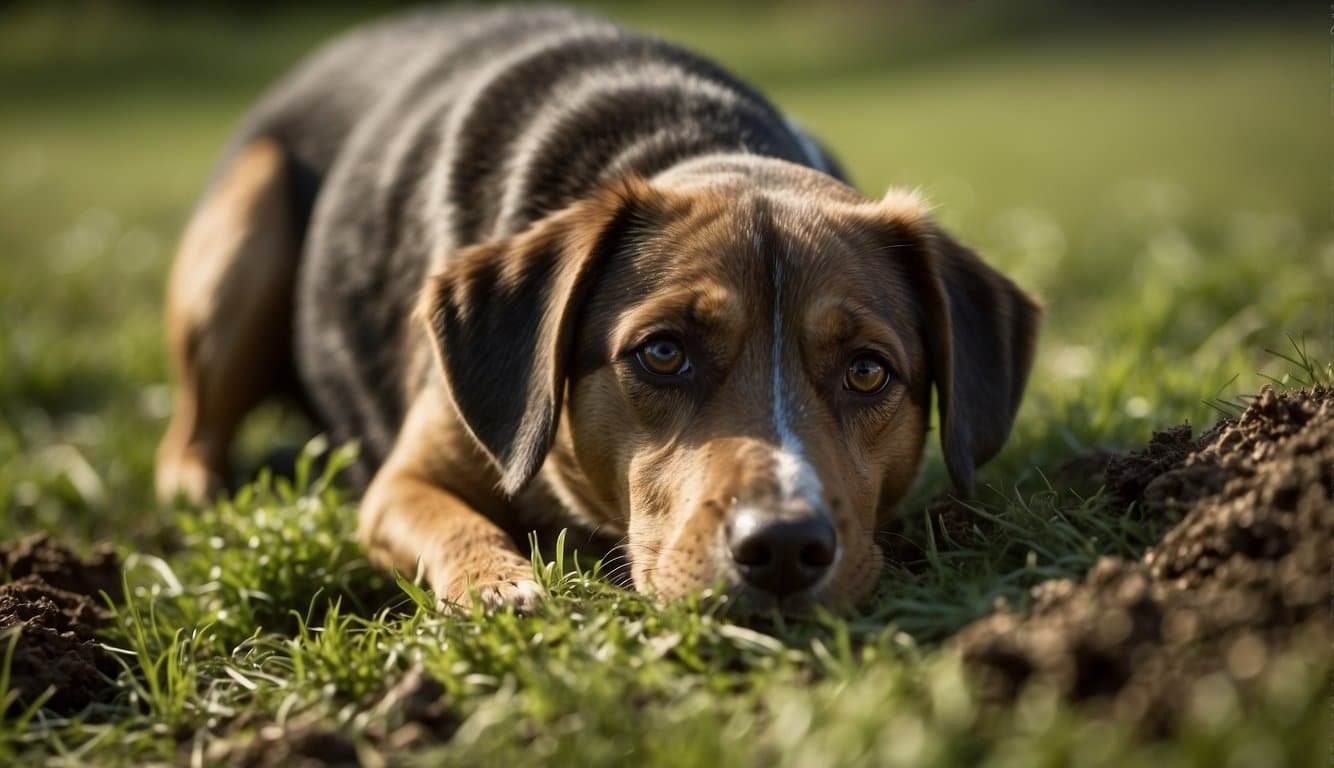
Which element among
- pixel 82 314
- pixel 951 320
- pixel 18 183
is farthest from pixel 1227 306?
pixel 18 183

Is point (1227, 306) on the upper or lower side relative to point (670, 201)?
lower

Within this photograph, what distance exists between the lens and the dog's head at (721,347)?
3.88 m

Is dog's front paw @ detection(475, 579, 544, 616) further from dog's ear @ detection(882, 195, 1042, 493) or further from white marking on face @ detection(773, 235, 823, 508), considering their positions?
dog's ear @ detection(882, 195, 1042, 493)

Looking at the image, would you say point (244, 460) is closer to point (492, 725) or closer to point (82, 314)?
point (82, 314)

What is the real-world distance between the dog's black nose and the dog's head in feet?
0.81

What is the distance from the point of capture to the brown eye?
414 centimetres

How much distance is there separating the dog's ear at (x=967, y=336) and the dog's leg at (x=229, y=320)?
343 centimetres

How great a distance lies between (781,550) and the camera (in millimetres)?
3289

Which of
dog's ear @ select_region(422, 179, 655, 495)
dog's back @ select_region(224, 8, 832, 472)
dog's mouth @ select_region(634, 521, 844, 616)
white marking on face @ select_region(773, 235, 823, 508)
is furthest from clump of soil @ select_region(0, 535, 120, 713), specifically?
white marking on face @ select_region(773, 235, 823, 508)

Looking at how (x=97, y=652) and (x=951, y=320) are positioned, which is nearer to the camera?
(x=97, y=652)

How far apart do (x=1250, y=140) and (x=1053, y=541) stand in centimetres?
1531

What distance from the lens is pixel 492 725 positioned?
114 inches

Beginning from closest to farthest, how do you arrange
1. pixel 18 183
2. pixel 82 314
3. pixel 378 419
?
pixel 378 419 < pixel 82 314 < pixel 18 183

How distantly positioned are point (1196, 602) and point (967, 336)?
5.81ft
